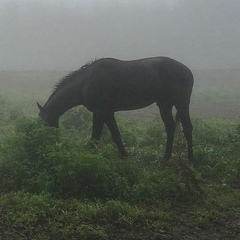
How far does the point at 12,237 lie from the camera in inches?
219

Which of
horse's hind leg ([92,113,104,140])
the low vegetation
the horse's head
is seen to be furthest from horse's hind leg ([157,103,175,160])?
the horse's head

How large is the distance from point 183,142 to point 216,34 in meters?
60.2

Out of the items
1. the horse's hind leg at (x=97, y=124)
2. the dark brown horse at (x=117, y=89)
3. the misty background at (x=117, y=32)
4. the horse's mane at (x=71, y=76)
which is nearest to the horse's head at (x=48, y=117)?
the dark brown horse at (x=117, y=89)

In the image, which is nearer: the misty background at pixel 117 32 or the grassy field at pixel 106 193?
the grassy field at pixel 106 193

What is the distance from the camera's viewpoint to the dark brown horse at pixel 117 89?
9376 mm

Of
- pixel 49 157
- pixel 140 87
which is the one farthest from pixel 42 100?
pixel 49 157

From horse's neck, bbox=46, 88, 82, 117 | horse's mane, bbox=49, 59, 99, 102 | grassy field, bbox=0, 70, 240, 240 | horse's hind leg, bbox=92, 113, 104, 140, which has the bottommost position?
grassy field, bbox=0, 70, 240, 240

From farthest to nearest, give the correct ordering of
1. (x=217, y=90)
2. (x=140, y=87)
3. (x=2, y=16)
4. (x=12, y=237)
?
(x=2, y=16) → (x=217, y=90) → (x=140, y=87) → (x=12, y=237)

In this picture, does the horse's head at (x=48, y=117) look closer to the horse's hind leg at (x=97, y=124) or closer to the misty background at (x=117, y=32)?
the horse's hind leg at (x=97, y=124)

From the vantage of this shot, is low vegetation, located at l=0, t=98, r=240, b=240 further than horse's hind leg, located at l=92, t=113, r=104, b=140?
No

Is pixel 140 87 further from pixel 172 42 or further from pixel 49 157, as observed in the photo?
pixel 172 42

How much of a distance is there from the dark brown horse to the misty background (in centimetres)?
4576

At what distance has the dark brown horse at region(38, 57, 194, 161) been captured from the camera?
9.38 metres

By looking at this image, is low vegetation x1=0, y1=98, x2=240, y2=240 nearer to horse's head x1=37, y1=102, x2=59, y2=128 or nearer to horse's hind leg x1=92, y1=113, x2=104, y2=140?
horse's hind leg x1=92, y1=113, x2=104, y2=140
